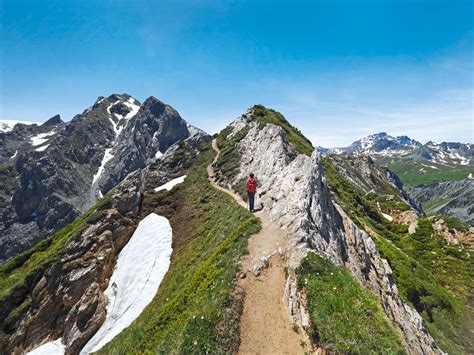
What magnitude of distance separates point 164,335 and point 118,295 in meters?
18.7

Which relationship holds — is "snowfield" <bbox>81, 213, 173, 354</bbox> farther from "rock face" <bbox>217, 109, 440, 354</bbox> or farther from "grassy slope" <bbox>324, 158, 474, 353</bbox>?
"grassy slope" <bbox>324, 158, 474, 353</bbox>

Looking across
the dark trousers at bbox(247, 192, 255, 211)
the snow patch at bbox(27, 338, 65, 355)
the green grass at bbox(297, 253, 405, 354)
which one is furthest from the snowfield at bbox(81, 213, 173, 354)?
the green grass at bbox(297, 253, 405, 354)

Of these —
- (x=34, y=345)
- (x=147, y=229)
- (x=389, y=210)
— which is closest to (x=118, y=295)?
(x=147, y=229)

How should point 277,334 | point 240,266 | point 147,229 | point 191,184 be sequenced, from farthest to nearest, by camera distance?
point 191,184 < point 147,229 < point 240,266 < point 277,334

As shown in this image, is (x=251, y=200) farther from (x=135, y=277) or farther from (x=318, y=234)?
(x=135, y=277)

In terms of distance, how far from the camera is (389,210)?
6906 cm

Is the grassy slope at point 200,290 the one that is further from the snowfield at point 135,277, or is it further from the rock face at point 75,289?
the rock face at point 75,289

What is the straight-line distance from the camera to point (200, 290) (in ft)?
56.2

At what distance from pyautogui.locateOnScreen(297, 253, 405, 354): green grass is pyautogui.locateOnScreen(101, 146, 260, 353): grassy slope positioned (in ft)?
12.2

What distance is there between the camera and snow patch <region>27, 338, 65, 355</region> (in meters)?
30.7

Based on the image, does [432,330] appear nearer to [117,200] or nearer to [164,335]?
[164,335]

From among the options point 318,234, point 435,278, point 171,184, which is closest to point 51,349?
point 171,184

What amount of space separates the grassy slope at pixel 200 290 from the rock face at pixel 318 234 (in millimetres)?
2930

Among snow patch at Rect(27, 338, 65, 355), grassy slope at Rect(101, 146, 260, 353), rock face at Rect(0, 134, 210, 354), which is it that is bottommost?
snow patch at Rect(27, 338, 65, 355)
